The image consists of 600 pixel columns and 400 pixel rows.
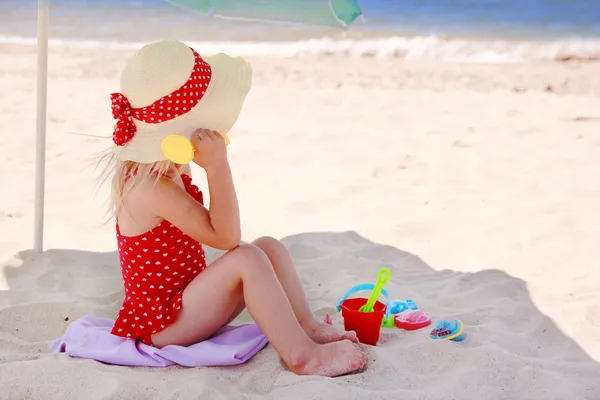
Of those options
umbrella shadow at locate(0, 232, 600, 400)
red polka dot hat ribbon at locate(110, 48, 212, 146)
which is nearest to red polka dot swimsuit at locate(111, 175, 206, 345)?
umbrella shadow at locate(0, 232, 600, 400)

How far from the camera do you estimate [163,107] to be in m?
2.50

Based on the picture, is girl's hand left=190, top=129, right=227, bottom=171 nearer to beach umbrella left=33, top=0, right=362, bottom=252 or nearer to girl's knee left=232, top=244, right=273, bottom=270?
girl's knee left=232, top=244, right=273, bottom=270

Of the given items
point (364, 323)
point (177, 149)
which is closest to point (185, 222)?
point (177, 149)

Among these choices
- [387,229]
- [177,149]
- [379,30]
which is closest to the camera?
[177,149]

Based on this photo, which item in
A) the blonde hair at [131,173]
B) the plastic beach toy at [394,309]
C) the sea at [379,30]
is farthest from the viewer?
the sea at [379,30]

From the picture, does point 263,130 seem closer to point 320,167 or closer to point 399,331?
point 320,167

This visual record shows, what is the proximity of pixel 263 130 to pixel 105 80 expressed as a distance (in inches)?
121

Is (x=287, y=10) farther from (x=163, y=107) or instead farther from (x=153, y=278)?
(x=153, y=278)

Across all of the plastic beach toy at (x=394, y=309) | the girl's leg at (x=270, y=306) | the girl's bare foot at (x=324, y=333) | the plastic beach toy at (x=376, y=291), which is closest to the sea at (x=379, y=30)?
the plastic beach toy at (x=394, y=309)

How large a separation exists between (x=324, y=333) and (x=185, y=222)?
0.64m

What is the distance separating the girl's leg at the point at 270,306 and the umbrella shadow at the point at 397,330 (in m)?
0.08

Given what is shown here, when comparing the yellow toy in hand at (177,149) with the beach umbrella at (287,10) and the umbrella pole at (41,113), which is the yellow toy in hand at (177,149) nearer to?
the beach umbrella at (287,10)

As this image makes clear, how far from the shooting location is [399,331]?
9.57 feet

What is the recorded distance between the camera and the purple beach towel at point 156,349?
2566 mm
